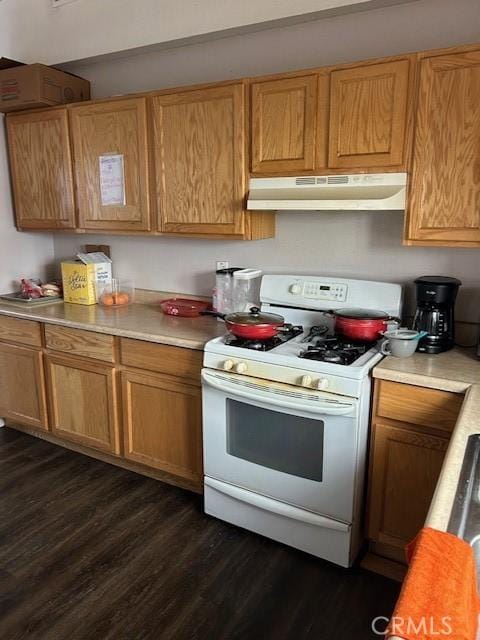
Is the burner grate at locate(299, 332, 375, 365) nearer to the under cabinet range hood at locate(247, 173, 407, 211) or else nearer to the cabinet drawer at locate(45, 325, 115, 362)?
the under cabinet range hood at locate(247, 173, 407, 211)

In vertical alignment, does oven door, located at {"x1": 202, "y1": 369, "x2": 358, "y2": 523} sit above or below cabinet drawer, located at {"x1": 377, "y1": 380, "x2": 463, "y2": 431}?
below

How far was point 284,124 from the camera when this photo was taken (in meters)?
2.23

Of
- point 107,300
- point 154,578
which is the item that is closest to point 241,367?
point 154,578

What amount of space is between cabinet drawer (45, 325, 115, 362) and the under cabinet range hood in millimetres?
1041

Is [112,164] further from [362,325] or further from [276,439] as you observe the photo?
[276,439]

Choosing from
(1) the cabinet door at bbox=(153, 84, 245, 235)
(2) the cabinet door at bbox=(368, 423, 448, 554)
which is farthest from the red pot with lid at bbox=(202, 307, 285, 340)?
(2) the cabinet door at bbox=(368, 423, 448, 554)

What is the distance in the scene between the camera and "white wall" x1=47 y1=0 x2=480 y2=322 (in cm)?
218

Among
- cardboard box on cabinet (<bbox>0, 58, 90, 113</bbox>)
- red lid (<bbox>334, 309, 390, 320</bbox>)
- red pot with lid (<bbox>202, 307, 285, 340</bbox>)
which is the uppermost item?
cardboard box on cabinet (<bbox>0, 58, 90, 113</bbox>)

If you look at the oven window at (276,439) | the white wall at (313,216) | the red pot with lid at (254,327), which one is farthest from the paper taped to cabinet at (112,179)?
the oven window at (276,439)

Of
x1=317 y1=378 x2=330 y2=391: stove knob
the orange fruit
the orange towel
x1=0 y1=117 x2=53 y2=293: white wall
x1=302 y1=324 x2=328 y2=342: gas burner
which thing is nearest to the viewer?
the orange towel

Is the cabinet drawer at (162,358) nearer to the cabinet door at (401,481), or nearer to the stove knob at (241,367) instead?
the stove knob at (241,367)

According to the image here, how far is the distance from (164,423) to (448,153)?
5.77ft

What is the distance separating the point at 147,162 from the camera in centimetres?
266

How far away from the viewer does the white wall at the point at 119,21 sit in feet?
7.73
